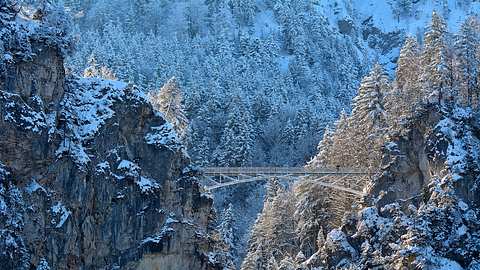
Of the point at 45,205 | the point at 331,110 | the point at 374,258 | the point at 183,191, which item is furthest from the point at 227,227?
the point at 331,110

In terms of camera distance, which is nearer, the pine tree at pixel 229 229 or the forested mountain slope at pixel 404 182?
the forested mountain slope at pixel 404 182

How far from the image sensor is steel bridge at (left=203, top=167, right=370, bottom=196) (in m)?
62.1

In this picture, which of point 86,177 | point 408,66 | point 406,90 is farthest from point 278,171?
point 86,177

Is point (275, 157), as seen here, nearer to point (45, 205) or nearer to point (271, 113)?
point (271, 113)

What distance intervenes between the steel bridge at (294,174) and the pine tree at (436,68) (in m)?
8.12

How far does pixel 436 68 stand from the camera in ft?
197

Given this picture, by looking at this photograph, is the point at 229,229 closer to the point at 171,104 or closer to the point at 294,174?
the point at 171,104

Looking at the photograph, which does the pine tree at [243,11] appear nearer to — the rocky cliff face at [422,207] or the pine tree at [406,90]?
the pine tree at [406,90]

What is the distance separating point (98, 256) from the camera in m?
54.0

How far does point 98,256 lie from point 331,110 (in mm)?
75167

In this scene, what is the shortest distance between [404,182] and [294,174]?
9338 mm

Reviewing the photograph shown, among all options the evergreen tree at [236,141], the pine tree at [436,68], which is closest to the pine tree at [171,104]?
the evergreen tree at [236,141]

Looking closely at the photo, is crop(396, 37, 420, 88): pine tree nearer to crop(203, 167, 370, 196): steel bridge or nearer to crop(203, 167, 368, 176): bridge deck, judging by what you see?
crop(203, 167, 368, 176): bridge deck

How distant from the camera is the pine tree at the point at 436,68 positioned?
194 feet
